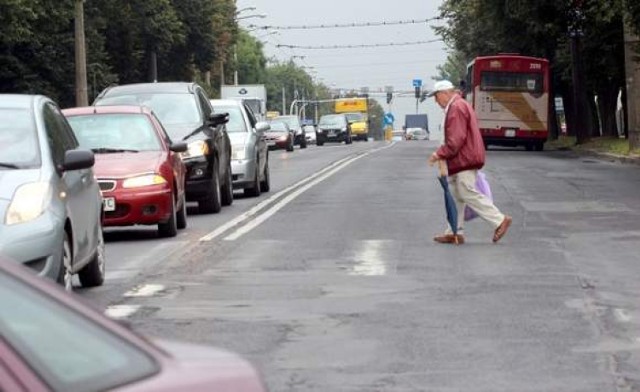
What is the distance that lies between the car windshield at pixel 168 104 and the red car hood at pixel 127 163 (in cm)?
394

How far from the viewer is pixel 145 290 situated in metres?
11.4

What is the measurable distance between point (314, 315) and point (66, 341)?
675 centimetres

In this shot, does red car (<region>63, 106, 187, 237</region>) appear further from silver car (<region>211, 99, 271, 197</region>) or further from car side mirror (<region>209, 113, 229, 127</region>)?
silver car (<region>211, 99, 271, 197</region>)

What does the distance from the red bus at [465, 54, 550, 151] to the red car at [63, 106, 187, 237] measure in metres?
33.3

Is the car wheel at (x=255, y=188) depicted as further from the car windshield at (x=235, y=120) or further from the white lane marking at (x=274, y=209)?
the car windshield at (x=235, y=120)

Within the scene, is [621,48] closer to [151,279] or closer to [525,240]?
[525,240]

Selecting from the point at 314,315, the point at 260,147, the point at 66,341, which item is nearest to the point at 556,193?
the point at 260,147

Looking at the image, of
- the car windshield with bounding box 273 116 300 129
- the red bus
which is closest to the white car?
the car windshield with bounding box 273 116 300 129

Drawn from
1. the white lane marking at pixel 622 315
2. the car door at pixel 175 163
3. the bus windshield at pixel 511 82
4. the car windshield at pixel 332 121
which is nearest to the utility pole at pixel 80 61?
the bus windshield at pixel 511 82

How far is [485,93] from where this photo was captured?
49562mm

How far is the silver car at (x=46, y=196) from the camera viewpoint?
9.18m

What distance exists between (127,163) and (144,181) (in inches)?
16.6

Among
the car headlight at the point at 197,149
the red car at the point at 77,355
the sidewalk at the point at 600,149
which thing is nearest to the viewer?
the red car at the point at 77,355

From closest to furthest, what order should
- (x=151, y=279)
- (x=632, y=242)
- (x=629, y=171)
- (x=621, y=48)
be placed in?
1. (x=151, y=279)
2. (x=632, y=242)
3. (x=629, y=171)
4. (x=621, y=48)
